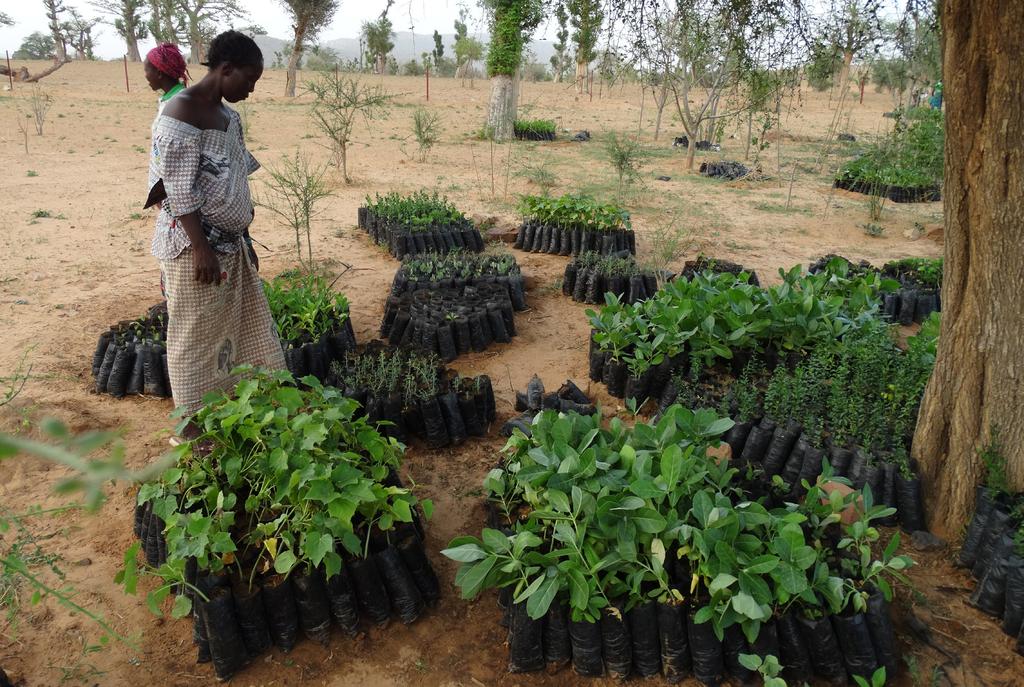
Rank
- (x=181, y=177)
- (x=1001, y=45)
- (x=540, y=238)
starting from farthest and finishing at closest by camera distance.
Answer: (x=540, y=238), (x=181, y=177), (x=1001, y=45)

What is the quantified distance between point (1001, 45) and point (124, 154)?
1385 centimetres

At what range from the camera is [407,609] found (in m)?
2.68

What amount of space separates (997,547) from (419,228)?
5.73 meters

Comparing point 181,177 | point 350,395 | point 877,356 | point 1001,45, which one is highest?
point 1001,45

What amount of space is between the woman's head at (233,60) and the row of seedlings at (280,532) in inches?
47.2

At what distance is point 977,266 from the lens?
2.92m

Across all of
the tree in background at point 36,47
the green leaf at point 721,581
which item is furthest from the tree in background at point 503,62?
the tree in background at point 36,47

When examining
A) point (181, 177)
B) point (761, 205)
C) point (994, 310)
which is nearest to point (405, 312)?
point (181, 177)

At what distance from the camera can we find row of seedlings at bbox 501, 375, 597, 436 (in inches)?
156

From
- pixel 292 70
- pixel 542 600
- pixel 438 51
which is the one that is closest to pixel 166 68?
pixel 542 600

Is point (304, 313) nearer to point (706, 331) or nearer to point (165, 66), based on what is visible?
point (165, 66)

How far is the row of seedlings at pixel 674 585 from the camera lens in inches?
93.0

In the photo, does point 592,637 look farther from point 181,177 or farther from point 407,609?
point 181,177

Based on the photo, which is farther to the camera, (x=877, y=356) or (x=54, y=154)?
(x=54, y=154)
